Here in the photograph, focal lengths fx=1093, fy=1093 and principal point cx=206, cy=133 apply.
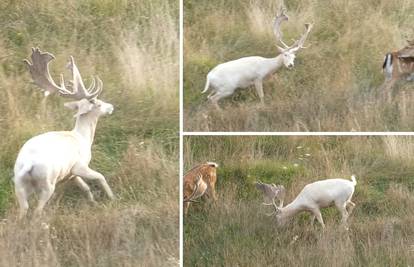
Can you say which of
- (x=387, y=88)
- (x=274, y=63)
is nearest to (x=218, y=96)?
(x=274, y=63)

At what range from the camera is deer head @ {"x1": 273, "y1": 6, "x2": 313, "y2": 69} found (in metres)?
9.45

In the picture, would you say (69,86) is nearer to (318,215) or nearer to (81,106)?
(81,106)

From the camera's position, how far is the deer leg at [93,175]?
29.3 ft

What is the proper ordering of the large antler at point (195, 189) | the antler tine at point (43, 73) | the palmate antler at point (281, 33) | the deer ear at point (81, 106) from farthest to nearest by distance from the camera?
the palmate antler at point (281, 33) < the large antler at point (195, 189) < the deer ear at point (81, 106) < the antler tine at point (43, 73)

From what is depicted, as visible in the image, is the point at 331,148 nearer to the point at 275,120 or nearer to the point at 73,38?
the point at 275,120

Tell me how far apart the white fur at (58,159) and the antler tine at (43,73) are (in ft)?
0.55

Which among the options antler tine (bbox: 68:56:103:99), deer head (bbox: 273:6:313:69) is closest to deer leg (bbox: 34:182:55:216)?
antler tine (bbox: 68:56:103:99)

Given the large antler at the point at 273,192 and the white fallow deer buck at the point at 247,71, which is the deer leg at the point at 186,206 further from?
the white fallow deer buck at the point at 247,71

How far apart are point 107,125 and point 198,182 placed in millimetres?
972

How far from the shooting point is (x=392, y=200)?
9258 mm

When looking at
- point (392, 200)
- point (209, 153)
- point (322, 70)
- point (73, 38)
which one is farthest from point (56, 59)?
point (392, 200)

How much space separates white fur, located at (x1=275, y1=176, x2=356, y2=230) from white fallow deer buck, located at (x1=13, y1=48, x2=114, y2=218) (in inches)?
59.0

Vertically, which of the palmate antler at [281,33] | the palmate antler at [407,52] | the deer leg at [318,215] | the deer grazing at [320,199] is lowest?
the deer leg at [318,215]

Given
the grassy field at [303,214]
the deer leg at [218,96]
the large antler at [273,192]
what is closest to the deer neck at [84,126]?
the grassy field at [303,214]
